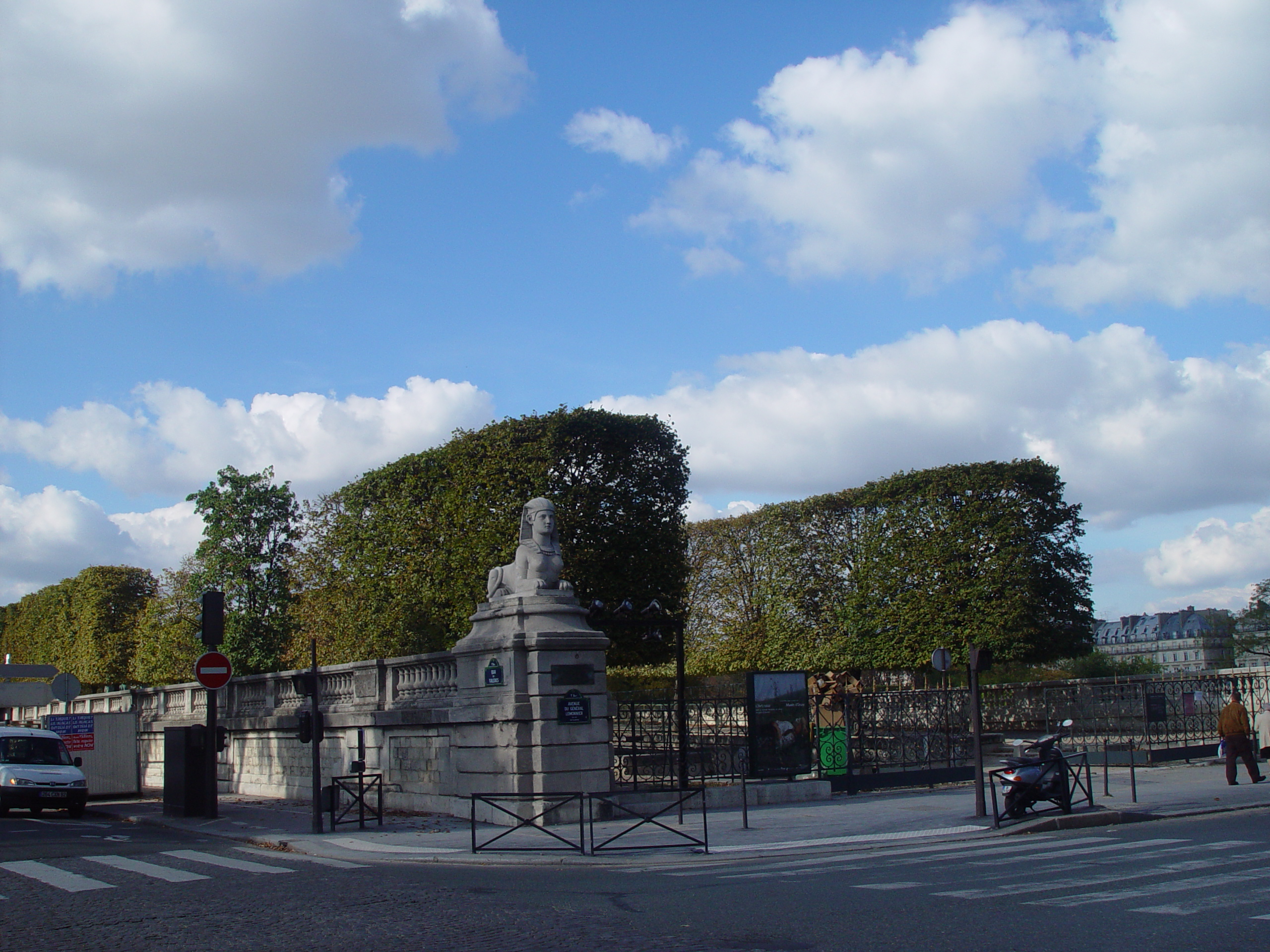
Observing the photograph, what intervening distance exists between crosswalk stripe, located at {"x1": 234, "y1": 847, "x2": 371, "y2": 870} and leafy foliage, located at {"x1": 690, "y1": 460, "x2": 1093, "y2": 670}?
24.5 m

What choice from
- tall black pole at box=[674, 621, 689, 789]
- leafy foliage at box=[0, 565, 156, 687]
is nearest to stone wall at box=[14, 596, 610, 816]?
tall black pole at box=[674, 621, 689, 789]

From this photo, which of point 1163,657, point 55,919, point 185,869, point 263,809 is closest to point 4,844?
point 185,869

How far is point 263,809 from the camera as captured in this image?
20.9 meters

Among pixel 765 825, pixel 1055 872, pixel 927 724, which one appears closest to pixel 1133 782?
pixel 765 825

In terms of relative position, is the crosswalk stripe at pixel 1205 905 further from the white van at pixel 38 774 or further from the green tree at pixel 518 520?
the green tree at pixel 518 520

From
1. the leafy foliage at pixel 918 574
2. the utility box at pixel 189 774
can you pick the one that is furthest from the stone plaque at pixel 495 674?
the leafy foliage at pixel 918 574

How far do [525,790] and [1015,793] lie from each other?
22.7ft

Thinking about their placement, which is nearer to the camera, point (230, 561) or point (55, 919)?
point (55, 919)

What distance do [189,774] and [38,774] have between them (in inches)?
137

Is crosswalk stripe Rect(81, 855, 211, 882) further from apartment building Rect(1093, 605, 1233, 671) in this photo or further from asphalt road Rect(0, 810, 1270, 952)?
apartment building Rect(1093, 605, 1233, 671)

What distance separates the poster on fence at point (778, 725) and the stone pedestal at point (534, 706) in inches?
133

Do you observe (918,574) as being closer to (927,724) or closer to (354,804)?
(927,724)

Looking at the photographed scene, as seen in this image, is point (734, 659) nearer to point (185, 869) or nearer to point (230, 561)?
point (230, 561)

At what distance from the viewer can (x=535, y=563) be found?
17125 mm
